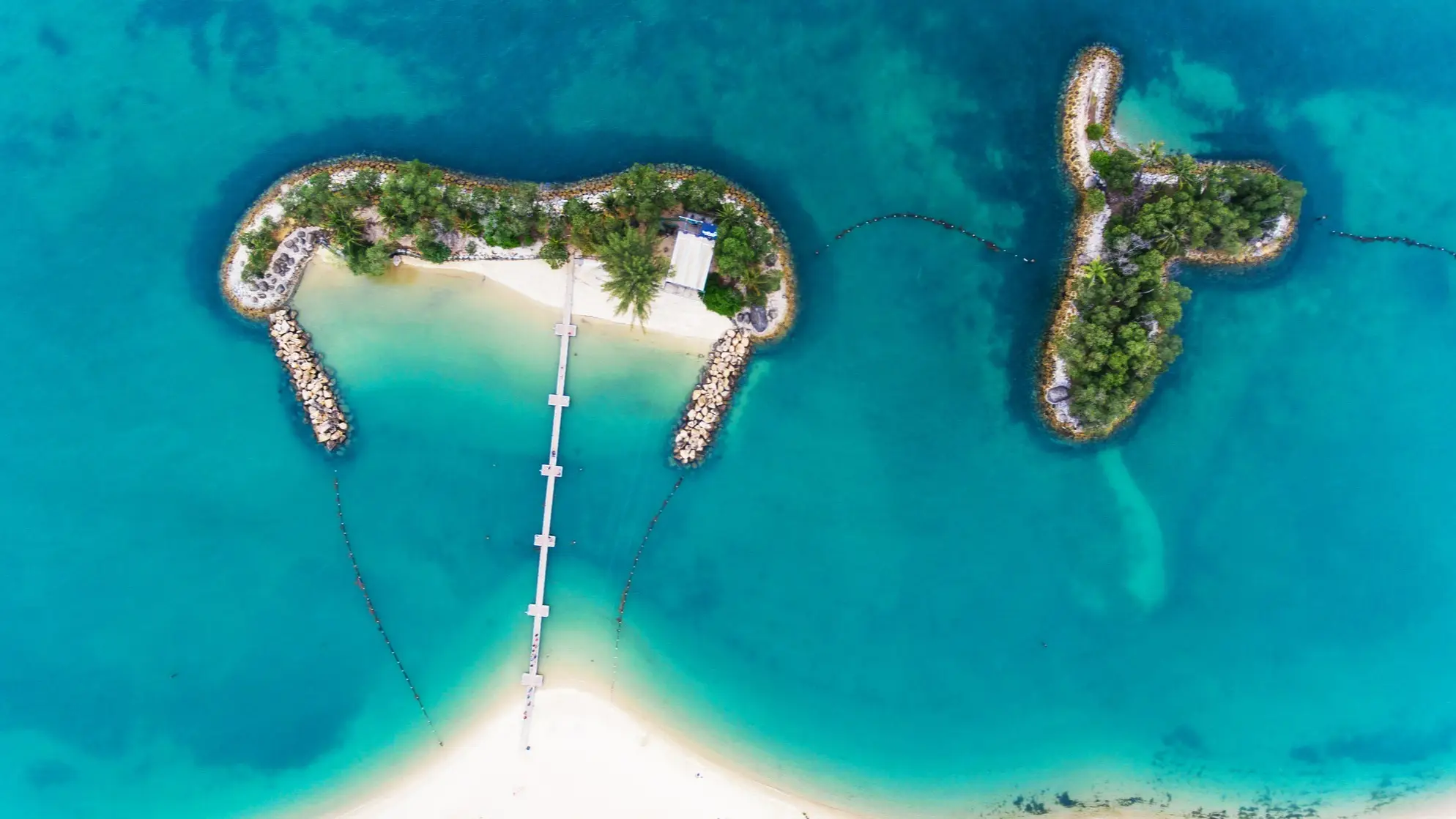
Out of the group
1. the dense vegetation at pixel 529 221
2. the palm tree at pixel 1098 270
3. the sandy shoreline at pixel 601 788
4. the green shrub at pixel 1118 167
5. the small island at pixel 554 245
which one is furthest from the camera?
the sandy shoreline at pixel 601 788

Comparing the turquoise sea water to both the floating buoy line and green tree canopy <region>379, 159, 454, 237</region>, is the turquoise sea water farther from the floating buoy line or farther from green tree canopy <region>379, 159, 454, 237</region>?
green tree canopy <region>379, 159, 454, 237</region>

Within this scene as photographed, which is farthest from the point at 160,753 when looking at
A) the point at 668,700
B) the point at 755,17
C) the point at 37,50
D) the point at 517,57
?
the point at 755,17

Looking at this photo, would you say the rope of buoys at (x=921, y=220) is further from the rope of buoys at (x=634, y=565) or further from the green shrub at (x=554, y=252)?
the rope of buoys at (x=634, y=565)

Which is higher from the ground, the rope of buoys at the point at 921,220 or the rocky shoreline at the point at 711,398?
the rope of buoys at the point at 921,220

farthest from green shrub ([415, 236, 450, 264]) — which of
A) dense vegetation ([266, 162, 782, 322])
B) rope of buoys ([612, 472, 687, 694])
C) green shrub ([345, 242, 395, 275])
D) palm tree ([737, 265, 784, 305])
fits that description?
rope of buoys ([612, 472, 687, 694])

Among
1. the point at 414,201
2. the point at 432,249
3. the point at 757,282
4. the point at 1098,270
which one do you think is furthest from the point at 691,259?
the point at 1098,270

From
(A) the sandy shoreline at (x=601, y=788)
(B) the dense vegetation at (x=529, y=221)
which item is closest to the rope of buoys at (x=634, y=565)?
(A) the sandy shoreline at (x=601, y=788)

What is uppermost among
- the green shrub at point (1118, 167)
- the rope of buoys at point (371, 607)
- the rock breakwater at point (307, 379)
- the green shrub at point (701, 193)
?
the green shrub at point (1118, 167)
